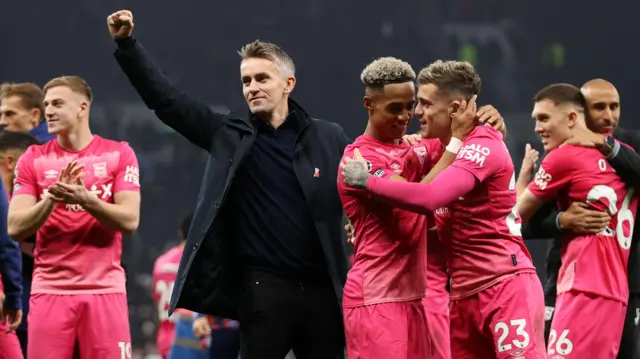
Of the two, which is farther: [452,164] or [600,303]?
[600,303]

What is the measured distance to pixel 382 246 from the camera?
4191 mm

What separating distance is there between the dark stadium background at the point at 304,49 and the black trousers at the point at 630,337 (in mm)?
7415

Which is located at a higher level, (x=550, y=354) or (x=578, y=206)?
(x=578, y=206)

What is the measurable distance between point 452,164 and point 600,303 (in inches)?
73.1

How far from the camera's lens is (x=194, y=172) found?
1343cm

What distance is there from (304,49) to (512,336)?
9.95 metres

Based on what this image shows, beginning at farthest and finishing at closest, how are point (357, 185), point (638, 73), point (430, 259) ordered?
point (638, 73)
point (430, 259)
point (357, 185)

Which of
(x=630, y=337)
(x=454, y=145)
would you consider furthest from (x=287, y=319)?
(x=630, y=337)

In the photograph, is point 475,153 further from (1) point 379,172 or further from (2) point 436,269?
(2) point 436,269

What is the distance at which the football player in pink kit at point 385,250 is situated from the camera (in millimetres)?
4141

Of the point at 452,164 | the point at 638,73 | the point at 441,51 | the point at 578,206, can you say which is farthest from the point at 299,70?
the point at 452,164

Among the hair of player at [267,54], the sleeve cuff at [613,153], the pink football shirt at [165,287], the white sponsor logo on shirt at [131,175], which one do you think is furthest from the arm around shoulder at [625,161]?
the pink football shirt at [165,287]

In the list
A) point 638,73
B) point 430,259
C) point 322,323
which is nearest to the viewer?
point 322,323

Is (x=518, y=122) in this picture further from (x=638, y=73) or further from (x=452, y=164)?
(x=452, y=164)
